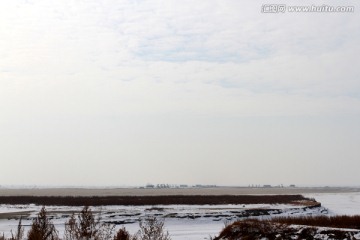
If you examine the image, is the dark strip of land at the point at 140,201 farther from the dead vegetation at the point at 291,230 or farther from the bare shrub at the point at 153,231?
the bare shrub at the point at 153,231

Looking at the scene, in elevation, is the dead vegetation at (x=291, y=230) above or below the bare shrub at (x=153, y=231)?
below

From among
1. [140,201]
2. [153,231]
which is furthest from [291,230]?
[140,201]

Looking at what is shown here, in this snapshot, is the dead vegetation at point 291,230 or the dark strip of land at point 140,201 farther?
the dark strip of land at point 140,201

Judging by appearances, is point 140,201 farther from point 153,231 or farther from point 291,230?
point 153,231

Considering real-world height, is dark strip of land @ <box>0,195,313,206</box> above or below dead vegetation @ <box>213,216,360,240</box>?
above

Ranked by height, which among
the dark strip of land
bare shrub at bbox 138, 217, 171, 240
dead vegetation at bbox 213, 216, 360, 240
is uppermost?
the dark strip of land

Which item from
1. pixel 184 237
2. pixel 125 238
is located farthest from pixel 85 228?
pixel 184 237

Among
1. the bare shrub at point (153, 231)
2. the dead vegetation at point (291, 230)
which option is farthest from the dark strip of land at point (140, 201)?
the bare shrub at point (153, 231)

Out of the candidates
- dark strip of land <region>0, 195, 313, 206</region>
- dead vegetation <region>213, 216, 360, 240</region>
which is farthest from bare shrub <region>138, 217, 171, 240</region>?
dark strip of land <region>0, 195, 313, 206</region>

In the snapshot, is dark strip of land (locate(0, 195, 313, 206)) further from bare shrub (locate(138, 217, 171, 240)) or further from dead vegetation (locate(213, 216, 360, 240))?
bare shrub (locate(138, 217, 171, 240))

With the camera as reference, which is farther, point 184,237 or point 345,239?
point 184,237

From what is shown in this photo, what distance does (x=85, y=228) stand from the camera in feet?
39.7

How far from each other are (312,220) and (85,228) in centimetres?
1764

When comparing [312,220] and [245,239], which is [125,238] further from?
[312,220]
